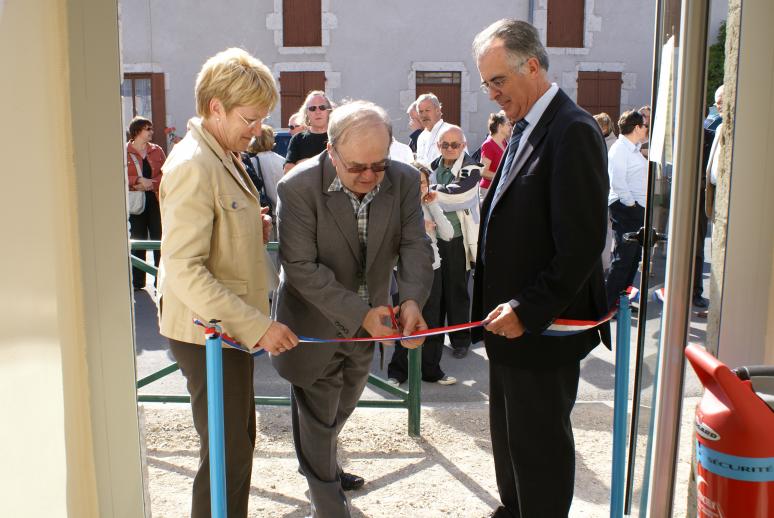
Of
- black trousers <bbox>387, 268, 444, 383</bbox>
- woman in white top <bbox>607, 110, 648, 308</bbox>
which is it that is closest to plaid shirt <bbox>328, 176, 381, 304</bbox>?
black trousers <bbox>387, 268, 444, 383</bbox>

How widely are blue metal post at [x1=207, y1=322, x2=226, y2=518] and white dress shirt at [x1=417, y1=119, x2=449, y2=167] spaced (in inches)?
211

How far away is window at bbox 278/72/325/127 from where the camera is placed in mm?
21953

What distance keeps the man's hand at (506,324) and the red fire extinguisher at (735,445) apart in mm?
874

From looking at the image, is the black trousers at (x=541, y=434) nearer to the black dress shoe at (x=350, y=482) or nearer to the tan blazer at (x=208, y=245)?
the tan blazer at (x=208, y=245)

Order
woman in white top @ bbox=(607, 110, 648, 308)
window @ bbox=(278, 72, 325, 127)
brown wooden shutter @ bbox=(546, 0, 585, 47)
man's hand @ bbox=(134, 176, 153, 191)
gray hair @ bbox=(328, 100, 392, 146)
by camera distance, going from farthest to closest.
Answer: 1. brown wooden shutter @ bbox=(546, 0, 585, 47)
2. window @ bbox=(278, 72, 325, 127)
3. man's hand @ bbox=(134, 176, 153, 191)
4. woman in white top @ bbox=(607, 110, 648, 308)
5. gray hair @ bbox=(328, 100, 392, 146)

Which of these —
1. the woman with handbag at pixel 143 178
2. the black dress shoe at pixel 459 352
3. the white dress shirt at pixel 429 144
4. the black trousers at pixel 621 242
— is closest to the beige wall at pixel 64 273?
the black dress shoe at pixel 459 352

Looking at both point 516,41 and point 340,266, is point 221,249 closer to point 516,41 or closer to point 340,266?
point 340,266

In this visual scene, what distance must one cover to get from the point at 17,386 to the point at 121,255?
21.2 inches

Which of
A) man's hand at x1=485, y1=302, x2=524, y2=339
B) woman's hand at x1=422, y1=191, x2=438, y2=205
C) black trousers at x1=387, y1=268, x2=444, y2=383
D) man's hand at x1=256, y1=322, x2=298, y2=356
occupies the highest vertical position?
woman's hand at x1=422, y1=191, x2=438, y2=205

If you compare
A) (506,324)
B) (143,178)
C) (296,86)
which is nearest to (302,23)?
(296,86)

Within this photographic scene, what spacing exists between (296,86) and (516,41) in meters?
19.7

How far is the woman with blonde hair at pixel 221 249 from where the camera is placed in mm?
2793

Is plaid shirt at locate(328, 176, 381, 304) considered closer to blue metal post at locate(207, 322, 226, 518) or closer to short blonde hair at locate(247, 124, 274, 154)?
blue metal post at locate(207, 322, 226, 518)

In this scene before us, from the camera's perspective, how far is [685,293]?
2.70m
